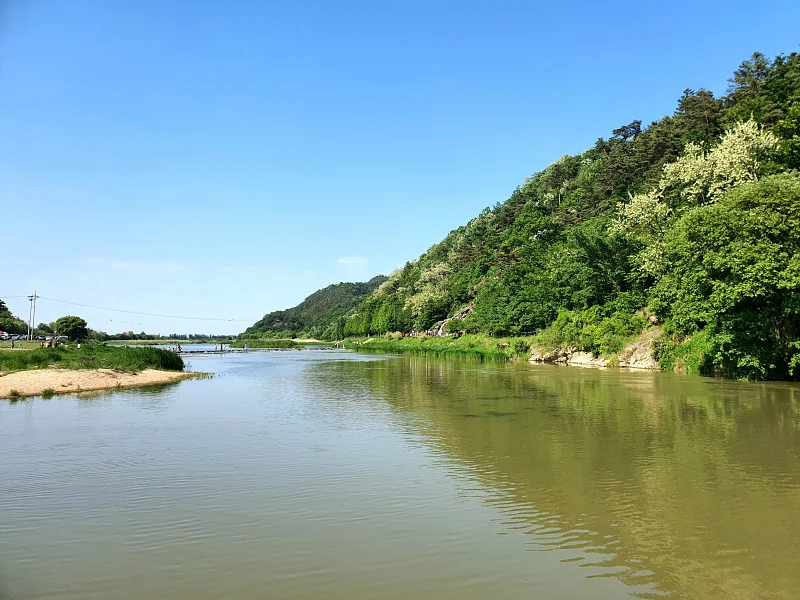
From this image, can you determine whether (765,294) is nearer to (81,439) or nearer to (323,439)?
(323,439)

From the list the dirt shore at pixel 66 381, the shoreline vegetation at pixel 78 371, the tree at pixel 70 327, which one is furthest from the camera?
the tree at pixel 70 327

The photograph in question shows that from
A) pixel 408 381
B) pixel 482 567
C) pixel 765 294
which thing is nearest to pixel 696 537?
pixel 482 567

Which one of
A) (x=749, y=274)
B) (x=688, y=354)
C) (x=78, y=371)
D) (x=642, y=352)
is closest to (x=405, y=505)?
(x=749, y=274)

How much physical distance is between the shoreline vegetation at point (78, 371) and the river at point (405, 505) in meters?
9.87

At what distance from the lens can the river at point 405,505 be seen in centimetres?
831

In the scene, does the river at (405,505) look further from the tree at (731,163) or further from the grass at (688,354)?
the tree at (731,163)

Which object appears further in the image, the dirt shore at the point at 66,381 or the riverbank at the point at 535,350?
the riverbank at the point at 535,350

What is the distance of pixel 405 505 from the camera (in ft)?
39.5

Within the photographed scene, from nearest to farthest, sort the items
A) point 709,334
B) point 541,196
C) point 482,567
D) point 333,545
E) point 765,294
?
point 482,567
point 333,545
point 765,294
point 709,334
point 541,196

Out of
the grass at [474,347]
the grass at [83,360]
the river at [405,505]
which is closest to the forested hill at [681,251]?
the grass at [474,347]

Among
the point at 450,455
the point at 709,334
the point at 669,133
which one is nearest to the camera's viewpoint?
the point at 450,455

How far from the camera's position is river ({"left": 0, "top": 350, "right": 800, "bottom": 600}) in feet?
27.3

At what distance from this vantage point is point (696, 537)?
984 centimetres

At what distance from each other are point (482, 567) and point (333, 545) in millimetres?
2743
